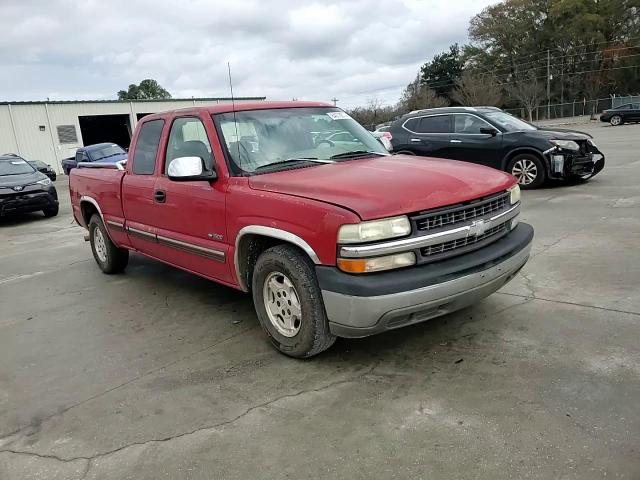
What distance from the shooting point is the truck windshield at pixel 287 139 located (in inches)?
164

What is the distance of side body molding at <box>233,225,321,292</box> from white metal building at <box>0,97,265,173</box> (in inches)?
1191

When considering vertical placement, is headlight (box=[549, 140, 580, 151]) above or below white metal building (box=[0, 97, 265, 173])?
below

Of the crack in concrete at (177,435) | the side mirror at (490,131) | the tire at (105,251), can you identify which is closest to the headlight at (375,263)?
the crack in concrete at (177,435)

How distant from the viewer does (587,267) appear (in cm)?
523

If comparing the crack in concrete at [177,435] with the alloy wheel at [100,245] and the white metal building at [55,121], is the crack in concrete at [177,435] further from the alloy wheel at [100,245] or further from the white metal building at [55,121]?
the white metal building at [55,121]

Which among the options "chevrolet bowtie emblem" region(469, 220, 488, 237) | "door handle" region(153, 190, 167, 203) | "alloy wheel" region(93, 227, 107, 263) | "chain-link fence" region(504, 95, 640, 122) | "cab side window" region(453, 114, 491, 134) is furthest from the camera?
"chain-link fence" region(504, 95, 640, 122)

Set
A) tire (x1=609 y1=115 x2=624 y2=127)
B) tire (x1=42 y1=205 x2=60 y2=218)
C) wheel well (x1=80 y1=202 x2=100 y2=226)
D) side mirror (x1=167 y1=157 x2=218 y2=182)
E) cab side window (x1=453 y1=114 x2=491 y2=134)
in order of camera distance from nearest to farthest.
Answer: side mirror (x1=167 y1=157 x2=218 y2=182), wheel well (x1=80 y1=202 x2=100 y2=226), cab side window (x1=453 y1=114 x2=491 y2=134), tire (x1=42 y1=205 x2=60 y2=218), tire (x1=609 y1=115 x2=624 y2=127)

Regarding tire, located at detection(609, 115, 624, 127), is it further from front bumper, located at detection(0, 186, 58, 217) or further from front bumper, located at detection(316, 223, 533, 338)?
front bumper, located at detection(316, 223, 533, 338)

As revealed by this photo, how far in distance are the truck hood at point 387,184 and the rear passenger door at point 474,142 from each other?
264 inches

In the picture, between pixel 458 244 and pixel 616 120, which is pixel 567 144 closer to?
pixel 458 244

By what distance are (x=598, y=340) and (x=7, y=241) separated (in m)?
10.4

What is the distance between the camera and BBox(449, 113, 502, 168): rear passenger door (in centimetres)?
1041

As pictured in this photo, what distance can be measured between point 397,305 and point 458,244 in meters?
0.64

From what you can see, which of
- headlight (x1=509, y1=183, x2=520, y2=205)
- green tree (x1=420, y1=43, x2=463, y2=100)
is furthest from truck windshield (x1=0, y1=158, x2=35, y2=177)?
green tree (x1=420, y1=43, x2=463, y2=100)
